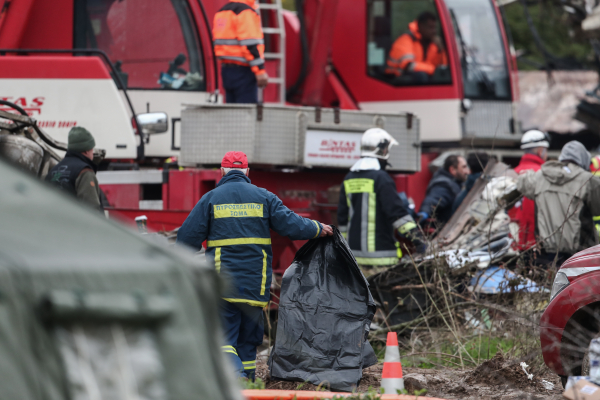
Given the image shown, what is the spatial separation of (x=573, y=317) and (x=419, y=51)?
756 centimetres

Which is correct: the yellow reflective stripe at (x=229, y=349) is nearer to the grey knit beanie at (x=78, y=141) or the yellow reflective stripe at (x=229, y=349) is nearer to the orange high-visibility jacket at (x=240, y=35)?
the grey knit beanie at (x=78, y=141)

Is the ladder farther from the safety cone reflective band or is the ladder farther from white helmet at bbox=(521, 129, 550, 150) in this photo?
the safety cone reflective band

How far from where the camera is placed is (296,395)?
12.1ft

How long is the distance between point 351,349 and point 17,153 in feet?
10.4

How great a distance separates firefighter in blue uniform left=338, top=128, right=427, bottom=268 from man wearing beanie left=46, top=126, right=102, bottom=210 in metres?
2.12

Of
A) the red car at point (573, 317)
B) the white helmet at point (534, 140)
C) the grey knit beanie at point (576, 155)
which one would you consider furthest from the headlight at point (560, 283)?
the white helmet at point (534, 140)

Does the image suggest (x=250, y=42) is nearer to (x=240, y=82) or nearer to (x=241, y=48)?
(x=241, y=48)

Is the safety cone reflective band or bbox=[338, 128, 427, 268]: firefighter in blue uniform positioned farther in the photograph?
bbox=[338, 128, 427, 268]: firefighter in blue uniform

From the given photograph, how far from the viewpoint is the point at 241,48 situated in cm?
779

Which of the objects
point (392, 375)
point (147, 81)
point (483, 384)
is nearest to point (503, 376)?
point (483, 384)

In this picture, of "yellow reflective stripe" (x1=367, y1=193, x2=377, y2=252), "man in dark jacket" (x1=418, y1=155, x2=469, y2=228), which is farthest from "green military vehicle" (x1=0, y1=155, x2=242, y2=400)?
"man in dark jacket" (x1=418, y1=155, x2=469, y2=228)

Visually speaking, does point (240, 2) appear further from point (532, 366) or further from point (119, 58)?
point (532, 366)

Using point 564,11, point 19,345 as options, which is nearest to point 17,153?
point 19,345

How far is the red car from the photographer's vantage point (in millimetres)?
4504
